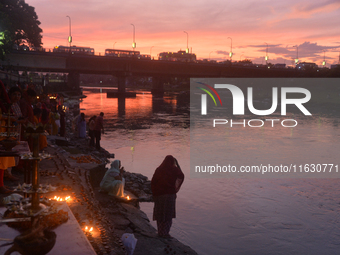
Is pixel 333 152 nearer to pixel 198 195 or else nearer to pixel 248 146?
pixel 248 146

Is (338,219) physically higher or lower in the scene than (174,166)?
lower

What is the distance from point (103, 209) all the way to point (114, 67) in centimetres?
6751

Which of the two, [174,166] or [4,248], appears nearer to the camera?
[4,248]

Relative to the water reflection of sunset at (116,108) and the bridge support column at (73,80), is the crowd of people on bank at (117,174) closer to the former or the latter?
the water reflection of sunset at (116,108)

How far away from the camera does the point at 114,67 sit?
242 ft

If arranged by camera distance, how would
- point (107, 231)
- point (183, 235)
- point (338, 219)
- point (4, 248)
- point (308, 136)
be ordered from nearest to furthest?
1. point (4, 248)
2. point (107, 231)
3. point (183, 235)
4. point (338, 219)
5. point (308, 136)

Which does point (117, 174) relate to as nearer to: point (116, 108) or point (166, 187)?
→ point (166, 187)

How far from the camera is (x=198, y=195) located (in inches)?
498

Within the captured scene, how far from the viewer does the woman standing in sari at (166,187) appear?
7.62m

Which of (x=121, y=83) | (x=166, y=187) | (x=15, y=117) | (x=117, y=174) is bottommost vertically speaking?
(x=117, y=174)

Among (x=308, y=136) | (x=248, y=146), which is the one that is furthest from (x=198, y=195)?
(x=308, y=136)

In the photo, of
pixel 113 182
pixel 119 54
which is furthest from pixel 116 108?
pixel 113 182

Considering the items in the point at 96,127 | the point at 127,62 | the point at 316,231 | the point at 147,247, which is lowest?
the point at 316,231

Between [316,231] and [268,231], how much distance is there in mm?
1408
